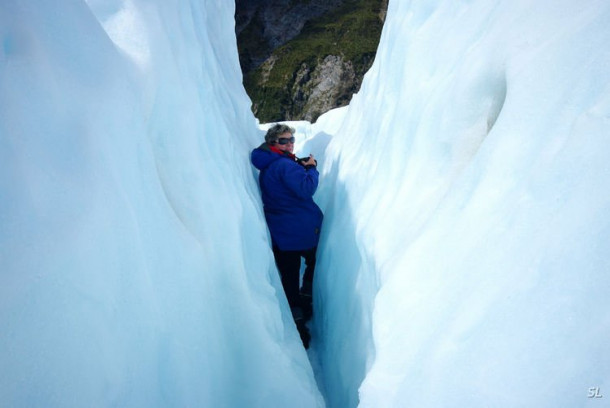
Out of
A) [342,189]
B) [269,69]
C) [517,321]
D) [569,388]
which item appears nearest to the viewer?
[569,388]

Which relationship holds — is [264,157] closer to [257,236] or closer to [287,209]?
[287,209]

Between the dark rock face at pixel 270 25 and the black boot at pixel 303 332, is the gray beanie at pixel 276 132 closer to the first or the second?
the black boot at pixel 303 332

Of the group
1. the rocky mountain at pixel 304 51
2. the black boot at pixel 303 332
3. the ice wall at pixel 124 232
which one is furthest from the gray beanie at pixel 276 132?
the rocky mountain at pixel 304 51

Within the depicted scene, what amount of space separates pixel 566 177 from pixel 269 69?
70.5ft

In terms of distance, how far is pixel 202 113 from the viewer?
2.02m

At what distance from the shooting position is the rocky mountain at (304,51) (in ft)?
62.6

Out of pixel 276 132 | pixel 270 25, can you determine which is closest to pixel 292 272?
pixel 276 132

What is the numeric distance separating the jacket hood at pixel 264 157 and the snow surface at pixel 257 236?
0.51 meters

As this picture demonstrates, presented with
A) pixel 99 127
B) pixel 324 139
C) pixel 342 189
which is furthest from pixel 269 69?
pixel 99 127

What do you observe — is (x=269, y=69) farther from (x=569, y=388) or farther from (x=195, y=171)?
(x=569, y=388)

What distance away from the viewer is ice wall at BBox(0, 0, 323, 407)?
2.90 feet

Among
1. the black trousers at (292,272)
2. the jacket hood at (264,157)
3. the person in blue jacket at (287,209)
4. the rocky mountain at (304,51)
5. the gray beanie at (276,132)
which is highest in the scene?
the rocky mountain at (304,51)

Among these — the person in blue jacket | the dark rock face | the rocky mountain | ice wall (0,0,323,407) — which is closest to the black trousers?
the person in blue jacket

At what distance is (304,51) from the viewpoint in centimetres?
2055
